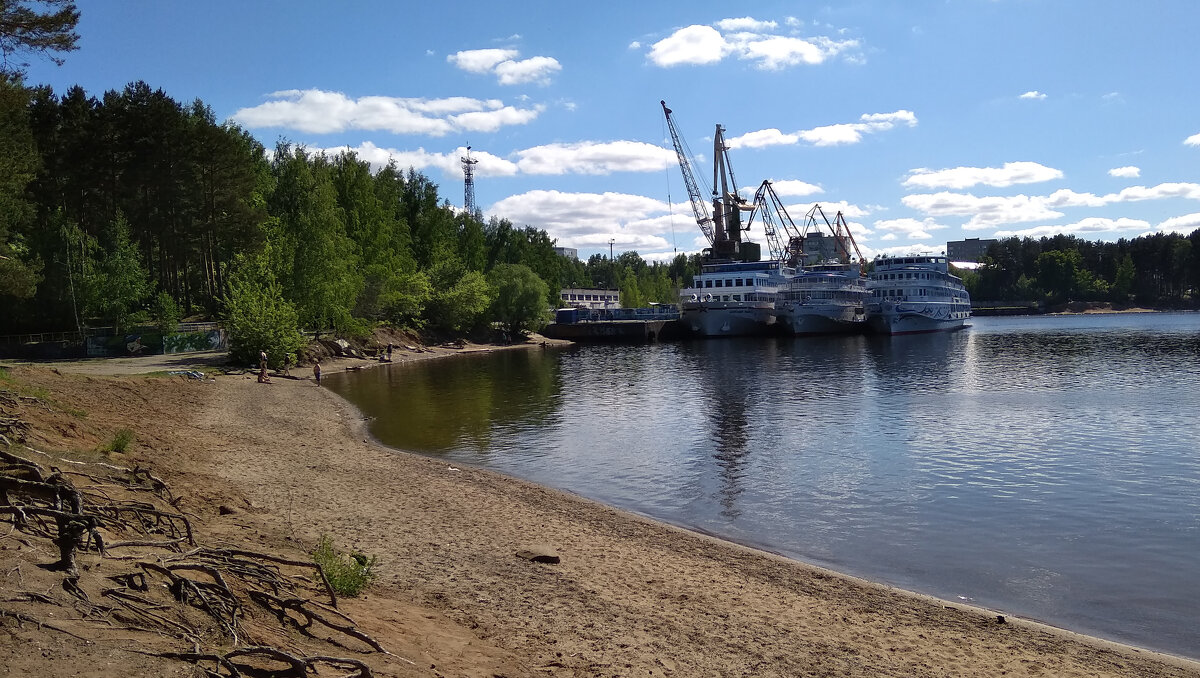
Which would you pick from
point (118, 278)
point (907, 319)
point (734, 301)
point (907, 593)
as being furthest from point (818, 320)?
point (907, 593)

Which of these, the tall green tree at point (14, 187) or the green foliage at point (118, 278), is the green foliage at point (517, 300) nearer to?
the green foliage at point (118, 278)

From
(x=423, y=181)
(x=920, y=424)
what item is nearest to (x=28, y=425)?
(x=920, y=424)

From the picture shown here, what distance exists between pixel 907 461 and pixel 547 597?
18.6 m

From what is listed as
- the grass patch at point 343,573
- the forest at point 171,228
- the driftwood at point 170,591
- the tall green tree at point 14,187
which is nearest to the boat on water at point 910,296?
the forest at point 171,228

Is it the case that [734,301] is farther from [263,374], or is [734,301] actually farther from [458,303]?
[263,374]

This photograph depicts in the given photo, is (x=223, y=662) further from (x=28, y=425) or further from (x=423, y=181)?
(x=423, y=181)

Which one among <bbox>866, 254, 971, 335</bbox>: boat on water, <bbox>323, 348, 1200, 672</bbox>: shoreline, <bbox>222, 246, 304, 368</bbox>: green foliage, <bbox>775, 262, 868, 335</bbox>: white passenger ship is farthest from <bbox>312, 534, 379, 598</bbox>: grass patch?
<bbox>866, 254, 971, 335</bbox>: boat on water

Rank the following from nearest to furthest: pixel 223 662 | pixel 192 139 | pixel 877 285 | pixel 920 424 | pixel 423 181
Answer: pixel 223 662 → pixel 920 424 → pixel 192 139 → pixel 423 181 → pixel 877 285

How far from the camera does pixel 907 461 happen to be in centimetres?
2664

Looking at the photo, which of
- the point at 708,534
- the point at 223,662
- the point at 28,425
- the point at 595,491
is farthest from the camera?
the point at 595,491

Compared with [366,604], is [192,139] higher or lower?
higher

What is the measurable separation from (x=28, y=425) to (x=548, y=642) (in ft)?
38.6

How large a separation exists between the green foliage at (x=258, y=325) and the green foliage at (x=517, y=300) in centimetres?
5103

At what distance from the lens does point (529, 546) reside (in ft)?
50.6
